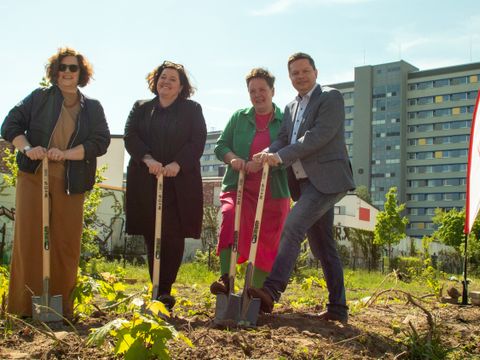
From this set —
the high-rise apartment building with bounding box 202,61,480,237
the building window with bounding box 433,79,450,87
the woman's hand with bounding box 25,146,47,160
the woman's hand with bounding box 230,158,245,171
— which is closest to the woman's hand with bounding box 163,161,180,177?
the woman's hand with bounding box 230,158,245,171

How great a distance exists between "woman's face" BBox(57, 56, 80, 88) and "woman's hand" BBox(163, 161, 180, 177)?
37.6 inches

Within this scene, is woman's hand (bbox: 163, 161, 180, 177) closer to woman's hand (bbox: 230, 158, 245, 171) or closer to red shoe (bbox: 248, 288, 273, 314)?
woman's hand (bbox: 230, 158, 245, 171)

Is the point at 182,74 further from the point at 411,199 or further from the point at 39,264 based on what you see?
the point at 411,199

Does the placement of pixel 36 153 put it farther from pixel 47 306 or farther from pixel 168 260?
pixel 168 260

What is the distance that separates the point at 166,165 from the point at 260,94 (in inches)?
41.6

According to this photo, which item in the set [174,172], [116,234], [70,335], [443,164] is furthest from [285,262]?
[443,164]

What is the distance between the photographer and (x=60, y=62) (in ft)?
15.7

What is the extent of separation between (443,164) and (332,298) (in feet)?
351

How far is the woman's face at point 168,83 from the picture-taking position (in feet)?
16.6

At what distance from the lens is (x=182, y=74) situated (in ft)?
16.9

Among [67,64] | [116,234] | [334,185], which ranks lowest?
[116,234]

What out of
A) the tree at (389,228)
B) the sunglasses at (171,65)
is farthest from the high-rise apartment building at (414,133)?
the sunglasses at (171,65)

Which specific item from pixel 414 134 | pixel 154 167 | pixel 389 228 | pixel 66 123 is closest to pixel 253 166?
pixel 154 167

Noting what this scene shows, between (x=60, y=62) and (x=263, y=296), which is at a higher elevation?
(x=60, y=62)
